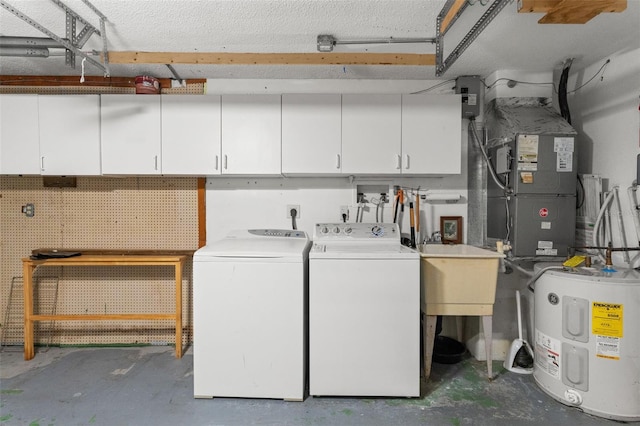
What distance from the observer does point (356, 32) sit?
7.30ft

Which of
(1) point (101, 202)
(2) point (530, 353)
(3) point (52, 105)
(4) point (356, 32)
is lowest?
(2) point (530, 353)

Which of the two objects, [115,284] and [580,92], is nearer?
[580,92]

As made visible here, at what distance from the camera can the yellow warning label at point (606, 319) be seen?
1952mm

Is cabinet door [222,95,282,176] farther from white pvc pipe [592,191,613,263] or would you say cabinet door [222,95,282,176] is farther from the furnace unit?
white pvc pipe [592,191,613,263]

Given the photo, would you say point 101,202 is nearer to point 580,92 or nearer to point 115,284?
point 115,284

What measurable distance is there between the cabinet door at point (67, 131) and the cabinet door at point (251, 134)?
1.07 m

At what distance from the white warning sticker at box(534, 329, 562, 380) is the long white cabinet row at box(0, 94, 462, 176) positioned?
1.39m

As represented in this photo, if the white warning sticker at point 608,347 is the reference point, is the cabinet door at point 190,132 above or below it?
above

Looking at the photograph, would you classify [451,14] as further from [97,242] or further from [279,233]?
[97,242]

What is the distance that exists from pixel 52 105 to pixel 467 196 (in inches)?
145

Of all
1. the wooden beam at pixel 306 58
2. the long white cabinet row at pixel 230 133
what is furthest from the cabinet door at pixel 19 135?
the wooden beam at pixel 306 58

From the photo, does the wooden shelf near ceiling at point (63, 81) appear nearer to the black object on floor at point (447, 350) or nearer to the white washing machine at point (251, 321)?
the white washing machine at point (251, 321)

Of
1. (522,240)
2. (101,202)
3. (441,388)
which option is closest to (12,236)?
(101,202)

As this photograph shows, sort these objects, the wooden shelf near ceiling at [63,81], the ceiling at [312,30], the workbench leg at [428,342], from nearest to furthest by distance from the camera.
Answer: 1. the ceiling at [312,30]
2. the workbench leg at [428,342]
3. the wooden shelf near ceiling at [63,81]
